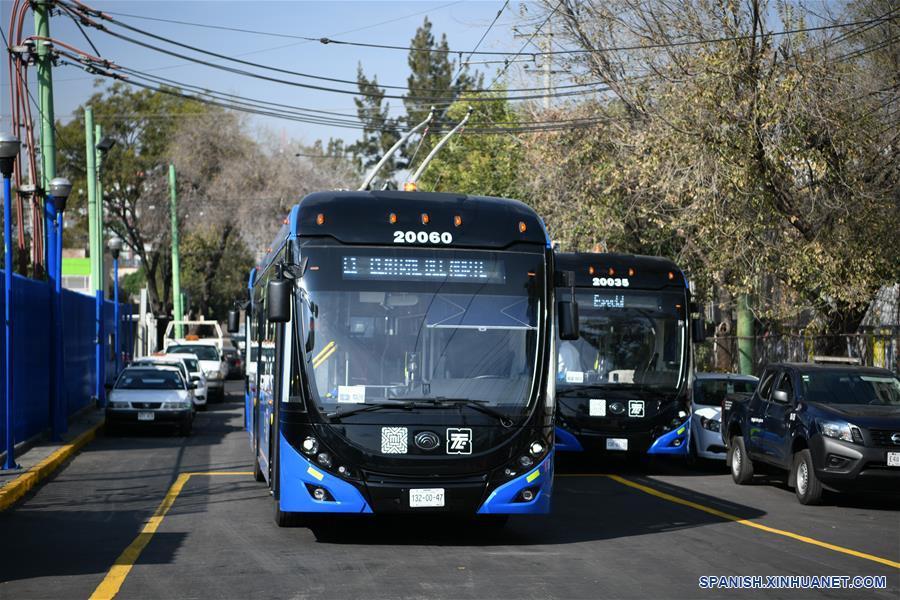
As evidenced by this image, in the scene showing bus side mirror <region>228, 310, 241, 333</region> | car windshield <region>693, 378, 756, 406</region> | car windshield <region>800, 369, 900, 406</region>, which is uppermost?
bus side mirror <region>228, 310, 241, 333</region>

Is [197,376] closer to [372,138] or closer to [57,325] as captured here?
[57,325]

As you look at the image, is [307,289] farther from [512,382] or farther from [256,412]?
[256,412]

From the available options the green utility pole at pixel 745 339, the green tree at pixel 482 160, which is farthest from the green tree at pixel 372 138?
the green utility pole at pixel 745 339

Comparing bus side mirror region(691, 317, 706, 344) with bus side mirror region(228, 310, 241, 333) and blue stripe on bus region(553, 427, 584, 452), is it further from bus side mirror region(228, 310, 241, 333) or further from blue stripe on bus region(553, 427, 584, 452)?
bus side mirror region(228, 310, 241, 333)

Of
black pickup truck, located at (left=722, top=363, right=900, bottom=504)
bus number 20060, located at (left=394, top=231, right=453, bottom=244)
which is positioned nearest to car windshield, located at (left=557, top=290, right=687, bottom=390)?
black pickup truck, located at (left=722, top=363, right=900, bottom=504)

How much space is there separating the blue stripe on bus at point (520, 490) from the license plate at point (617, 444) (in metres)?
7.17

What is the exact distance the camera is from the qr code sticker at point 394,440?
10906 mm

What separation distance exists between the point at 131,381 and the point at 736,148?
1403cm

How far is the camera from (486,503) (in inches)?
434

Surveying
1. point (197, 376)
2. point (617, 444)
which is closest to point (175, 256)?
point (197, 376)

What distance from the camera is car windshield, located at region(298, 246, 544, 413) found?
36.3 ft

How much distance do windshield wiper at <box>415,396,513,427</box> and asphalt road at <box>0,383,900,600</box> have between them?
1218 mm

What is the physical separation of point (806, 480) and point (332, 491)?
7045 millimetres

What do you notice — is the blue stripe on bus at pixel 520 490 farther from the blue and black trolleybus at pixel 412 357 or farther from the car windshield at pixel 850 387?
the car windshield at pixel 850 387
